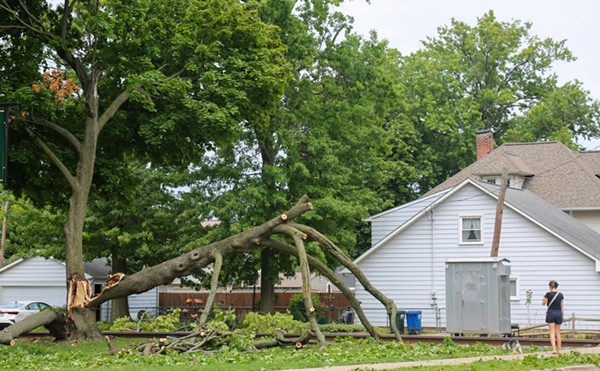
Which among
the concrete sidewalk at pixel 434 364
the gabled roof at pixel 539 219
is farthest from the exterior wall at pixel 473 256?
the concrete sidewalk at pixel 434 364

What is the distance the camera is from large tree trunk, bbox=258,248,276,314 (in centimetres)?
4369

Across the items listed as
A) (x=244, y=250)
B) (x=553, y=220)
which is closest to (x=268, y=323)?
(x=244, y=250)

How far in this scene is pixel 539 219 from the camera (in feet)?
136

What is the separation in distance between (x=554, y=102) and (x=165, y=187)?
36152 mm

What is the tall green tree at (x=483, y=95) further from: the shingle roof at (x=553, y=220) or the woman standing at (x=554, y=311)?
the woman standing at (x=554, y=311)

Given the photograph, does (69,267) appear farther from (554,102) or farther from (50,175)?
(554,102)

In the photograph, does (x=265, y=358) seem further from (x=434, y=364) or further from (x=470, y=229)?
(x=470, y=229)

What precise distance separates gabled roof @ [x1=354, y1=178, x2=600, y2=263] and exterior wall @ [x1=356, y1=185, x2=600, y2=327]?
1.20 feet

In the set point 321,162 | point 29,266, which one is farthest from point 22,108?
point 29,266

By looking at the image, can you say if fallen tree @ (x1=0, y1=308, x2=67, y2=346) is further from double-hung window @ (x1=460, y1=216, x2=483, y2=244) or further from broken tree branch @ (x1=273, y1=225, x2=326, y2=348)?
double-hung window @ (x1=460, y1=216, x2=483, y2=244)

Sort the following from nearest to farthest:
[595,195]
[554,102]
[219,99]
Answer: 1. [219,99]
2. [595,195]
3. [554,102]

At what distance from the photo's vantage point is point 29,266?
55.5m

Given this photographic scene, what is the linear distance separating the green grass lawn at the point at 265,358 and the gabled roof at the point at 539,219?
19.5 metres

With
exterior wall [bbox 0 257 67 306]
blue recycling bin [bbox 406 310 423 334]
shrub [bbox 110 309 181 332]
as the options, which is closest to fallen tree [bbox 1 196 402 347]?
shrub [bbox 110 309 181 332]
